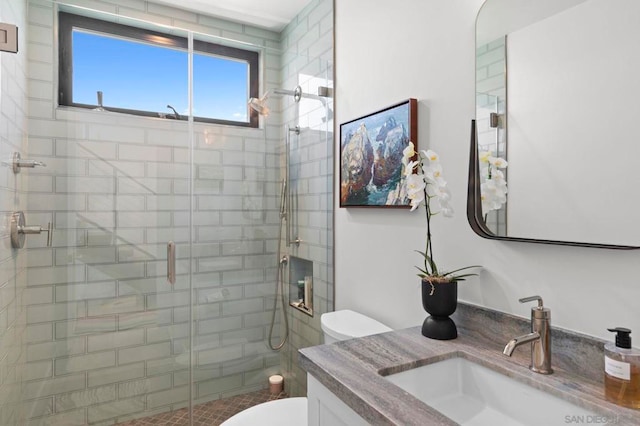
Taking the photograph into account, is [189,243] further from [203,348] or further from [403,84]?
[403,84]

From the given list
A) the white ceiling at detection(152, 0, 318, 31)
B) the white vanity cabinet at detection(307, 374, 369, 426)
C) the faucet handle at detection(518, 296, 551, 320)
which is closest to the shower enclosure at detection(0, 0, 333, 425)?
the white ceiling at detection(152, 0, 318, 31)

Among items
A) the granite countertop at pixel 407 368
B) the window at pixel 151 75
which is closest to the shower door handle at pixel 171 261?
the window at pixel 151 75

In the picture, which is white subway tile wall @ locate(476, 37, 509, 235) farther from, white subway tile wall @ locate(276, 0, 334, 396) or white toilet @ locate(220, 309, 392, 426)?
white subway tile wall @ locate(276, 0, 334, 396)

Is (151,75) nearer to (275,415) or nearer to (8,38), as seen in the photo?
(8,38)

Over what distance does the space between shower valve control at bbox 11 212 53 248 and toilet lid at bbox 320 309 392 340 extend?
1481 millimetres

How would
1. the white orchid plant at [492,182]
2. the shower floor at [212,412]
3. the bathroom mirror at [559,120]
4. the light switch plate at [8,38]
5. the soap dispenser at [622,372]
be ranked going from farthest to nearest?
the shower floor at [212,412], the light switch plate at [8,38], the white orchid plant at [492,182], the bathroom mirror at [559,120], the soap dispenser at [622,372]

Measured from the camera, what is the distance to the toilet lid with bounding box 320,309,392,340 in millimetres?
1563

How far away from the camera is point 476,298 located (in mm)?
1228

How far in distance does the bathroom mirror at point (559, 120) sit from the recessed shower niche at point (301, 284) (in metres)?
1.20

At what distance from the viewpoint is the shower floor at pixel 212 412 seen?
2.09 m

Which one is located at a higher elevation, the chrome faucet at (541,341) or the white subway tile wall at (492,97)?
the white subway tile wall at (492,97)

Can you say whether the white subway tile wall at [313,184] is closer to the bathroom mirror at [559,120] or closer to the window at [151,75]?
the window at [151,75]

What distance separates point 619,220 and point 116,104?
7.44 feet

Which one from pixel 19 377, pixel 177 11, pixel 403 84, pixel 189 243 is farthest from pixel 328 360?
pixel 177 11
